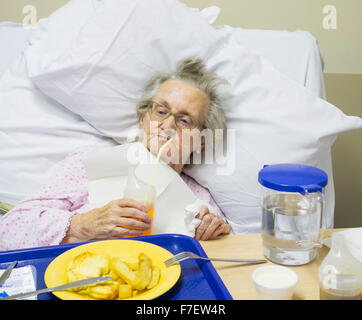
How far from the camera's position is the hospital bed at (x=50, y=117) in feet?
4.51

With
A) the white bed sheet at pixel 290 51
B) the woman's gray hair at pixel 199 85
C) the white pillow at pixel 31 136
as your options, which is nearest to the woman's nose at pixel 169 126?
the woman's gray hair at pixel 199 85

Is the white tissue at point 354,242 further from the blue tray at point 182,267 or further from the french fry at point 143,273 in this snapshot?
the french fry at point 143,273

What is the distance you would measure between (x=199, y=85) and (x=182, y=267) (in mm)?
727

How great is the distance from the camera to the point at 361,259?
820 mm

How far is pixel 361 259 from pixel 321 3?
4.30ft

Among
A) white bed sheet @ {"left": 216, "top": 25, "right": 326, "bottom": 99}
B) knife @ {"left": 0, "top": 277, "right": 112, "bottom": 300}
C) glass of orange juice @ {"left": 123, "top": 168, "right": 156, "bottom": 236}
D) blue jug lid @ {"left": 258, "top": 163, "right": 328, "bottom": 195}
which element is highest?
white bed sheet @ {"left": 216, "top": 25, "right": 326, "bottom": 99}

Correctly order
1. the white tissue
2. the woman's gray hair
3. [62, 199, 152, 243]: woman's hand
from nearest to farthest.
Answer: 1. the white tissue
2. [62, 199, 152, 243]: woman's hand
3. the woman's gray hair

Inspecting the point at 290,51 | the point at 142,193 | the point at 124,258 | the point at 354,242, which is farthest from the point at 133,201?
the point at 290,51

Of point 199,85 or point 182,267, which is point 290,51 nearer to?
point 199,85

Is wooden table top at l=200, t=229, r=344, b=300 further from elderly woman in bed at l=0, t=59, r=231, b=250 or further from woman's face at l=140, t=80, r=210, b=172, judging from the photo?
woman's face at l=140, t=80, r=210, b=172

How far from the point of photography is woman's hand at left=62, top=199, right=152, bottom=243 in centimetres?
95

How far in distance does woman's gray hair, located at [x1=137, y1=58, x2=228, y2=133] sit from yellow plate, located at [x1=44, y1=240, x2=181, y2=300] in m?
0.61

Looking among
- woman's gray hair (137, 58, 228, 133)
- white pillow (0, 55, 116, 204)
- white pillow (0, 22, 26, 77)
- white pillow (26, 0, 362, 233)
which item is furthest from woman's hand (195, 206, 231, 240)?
white pillow (0, 22, 26, 77)

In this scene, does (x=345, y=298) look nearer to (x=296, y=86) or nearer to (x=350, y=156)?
(x=296, y=86)
